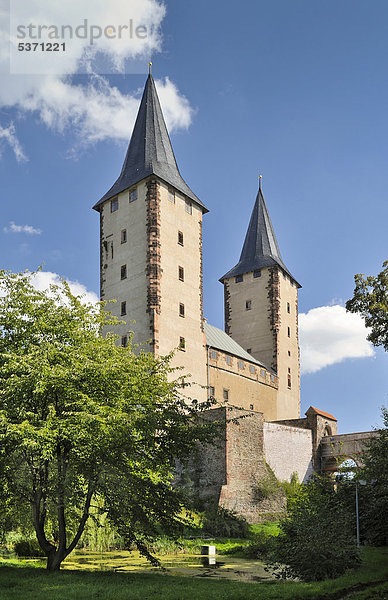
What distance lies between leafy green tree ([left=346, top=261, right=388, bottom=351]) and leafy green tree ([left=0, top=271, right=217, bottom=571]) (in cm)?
1181

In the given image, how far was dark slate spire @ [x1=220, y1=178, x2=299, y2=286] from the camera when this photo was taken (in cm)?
5819

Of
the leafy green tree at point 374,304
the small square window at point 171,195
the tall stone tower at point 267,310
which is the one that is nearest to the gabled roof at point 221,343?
the tall stone tower at point 267,310

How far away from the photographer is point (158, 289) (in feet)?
127

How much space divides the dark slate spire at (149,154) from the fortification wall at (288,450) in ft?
54.1

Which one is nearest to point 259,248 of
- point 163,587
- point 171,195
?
point 171,195

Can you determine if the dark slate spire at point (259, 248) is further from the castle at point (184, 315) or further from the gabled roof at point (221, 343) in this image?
the castle at point (184, 315)

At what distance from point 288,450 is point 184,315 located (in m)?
10.4

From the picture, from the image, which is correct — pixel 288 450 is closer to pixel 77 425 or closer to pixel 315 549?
pixel 315 549

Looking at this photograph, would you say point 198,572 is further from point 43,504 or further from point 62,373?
point 62,373

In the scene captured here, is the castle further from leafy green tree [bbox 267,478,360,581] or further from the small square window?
leafy green tree [bbox 267,478,360,581]

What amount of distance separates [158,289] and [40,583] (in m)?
24.9

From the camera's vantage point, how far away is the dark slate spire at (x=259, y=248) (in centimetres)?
5819

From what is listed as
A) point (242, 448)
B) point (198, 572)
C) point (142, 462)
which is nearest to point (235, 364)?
point (242, 448)

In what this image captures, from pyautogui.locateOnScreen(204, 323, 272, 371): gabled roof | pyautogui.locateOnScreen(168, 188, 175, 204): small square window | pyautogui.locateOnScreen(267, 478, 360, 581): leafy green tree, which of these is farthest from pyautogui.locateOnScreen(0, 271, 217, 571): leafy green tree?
pyautogui.locateOnScreen(204, 323, 272, 371): gabled roof
